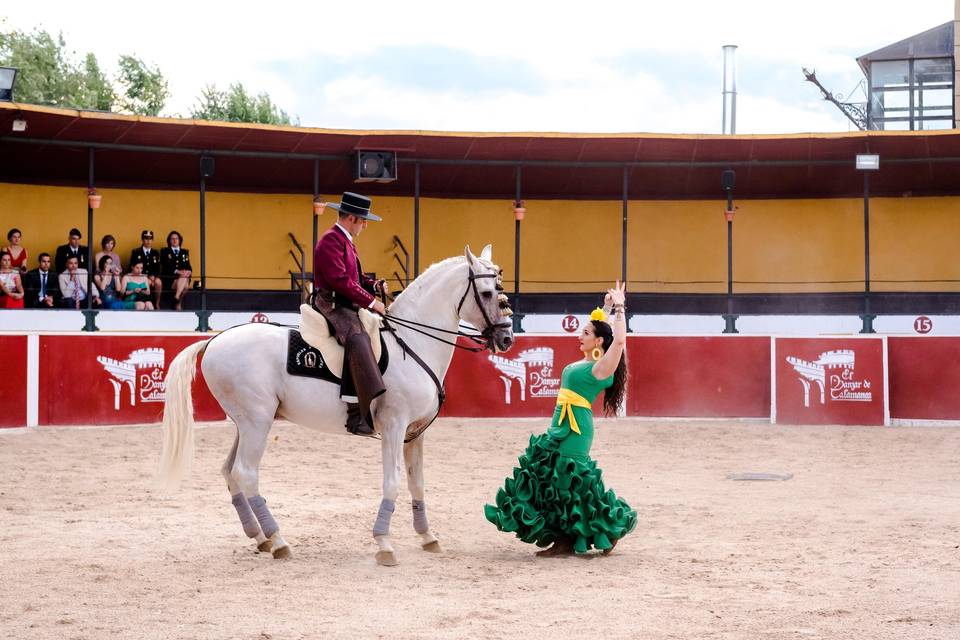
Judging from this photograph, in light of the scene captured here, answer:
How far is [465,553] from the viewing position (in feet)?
25.5

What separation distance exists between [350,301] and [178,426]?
145 cm

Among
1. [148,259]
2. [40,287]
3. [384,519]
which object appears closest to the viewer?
[384,519]

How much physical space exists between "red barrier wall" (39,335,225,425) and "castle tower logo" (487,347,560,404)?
4.15 metres

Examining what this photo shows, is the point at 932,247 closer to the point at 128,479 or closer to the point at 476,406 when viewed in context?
the point at 476,406

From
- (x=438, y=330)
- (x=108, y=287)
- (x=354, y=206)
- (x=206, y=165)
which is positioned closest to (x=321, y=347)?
(x=438, y=330)

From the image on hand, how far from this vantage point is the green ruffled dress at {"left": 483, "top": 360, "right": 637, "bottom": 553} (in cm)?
741

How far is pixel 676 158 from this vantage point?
1881 centimetres

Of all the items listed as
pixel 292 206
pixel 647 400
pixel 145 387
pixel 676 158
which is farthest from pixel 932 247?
pixel 145 387

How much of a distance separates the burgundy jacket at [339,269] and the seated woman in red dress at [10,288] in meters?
9.81

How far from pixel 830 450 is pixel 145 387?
8.48 meters

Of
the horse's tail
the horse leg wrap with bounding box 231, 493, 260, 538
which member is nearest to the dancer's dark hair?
the horse leg wrap with bounding box 231, 493, 260, 538

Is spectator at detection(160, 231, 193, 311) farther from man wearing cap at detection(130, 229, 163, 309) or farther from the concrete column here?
the concrete column

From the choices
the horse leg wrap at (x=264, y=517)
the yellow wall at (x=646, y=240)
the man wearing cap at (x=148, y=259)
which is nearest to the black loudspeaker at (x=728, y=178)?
the yellow wall at (x=646, y=240)

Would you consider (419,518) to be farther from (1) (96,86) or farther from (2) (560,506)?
(1) (96,86)
